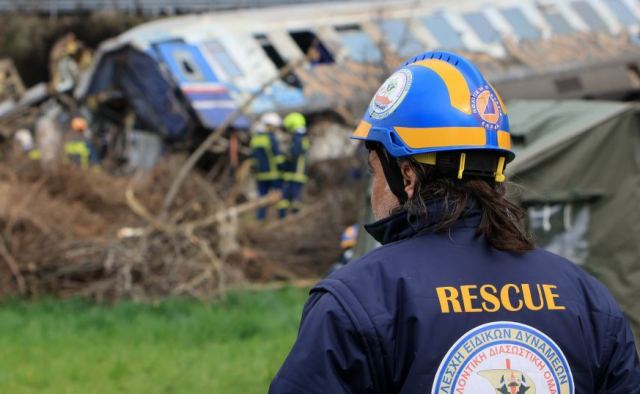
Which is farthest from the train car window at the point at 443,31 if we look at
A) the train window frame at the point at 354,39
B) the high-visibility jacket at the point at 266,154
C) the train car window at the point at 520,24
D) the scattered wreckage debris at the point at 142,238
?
the scattered wreckage debris at the point at 142,238

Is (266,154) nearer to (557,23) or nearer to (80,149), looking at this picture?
(80,149)

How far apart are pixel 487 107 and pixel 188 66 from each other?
1632 cm

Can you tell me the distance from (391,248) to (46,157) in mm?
10720

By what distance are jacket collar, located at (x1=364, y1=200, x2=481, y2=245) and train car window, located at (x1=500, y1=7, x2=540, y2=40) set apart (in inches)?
771

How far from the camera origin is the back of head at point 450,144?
6.89ft

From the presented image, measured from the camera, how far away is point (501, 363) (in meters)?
1.99

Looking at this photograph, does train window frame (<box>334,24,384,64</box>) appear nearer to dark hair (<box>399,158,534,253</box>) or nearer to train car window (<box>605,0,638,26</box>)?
train car window (<box>605,0,638,26</box>)

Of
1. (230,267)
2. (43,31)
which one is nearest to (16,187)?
(230,267)

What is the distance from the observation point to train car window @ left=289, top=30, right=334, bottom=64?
64.0 feet

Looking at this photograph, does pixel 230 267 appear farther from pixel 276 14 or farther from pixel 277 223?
pixel 276 14

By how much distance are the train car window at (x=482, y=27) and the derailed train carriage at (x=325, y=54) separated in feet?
0.09

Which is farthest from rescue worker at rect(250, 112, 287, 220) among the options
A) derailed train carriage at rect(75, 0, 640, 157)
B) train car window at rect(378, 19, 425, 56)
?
train car window at rect(378, 19, 425, 56)

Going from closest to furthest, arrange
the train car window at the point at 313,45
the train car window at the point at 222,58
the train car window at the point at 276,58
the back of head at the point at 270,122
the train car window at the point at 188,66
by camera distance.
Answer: the back of head at the point at 270,122 → the train car window at the point at 188,66 → the train car window at the point at 222,58 → the train car window at the point at 276,58 → the train car window at the point at 313,45

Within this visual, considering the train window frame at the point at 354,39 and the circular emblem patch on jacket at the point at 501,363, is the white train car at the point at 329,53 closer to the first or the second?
the train window frame at the point at 354,39
